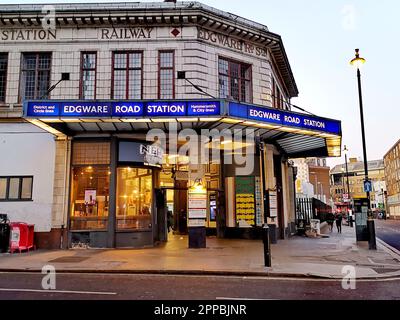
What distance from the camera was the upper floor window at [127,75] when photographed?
59.6 feet

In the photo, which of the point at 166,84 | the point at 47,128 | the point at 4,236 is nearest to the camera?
the point at 4,236

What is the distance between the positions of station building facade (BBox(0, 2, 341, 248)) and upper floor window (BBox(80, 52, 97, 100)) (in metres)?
0.05

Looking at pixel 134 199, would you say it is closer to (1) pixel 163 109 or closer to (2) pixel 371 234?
(1) pixel 163 109

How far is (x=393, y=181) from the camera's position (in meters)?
91.8

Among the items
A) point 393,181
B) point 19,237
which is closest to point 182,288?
point 19,237

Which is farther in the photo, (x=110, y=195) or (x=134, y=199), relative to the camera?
(x=134, y=199)

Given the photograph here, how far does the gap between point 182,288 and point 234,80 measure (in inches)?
504

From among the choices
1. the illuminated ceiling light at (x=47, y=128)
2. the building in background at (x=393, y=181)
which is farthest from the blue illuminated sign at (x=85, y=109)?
the building in background at (x=393, y=181)

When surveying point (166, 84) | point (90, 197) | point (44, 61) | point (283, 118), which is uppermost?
point (44, 61)

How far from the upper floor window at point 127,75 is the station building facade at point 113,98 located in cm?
5

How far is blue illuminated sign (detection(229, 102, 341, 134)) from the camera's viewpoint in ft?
46.9

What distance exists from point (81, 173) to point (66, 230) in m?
2.58

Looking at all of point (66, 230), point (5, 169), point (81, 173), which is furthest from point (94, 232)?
point (5, 169)
